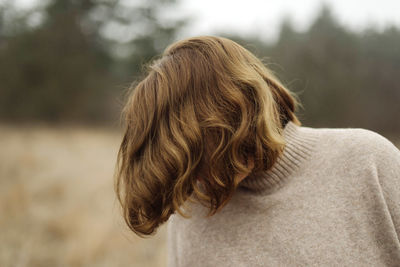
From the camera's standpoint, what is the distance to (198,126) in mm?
1060

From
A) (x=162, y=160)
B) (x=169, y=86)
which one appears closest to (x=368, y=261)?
(x=162, y=160)

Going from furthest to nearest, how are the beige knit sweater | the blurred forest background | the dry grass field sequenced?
1. the blurred forest background
2. the dry grass field
3. the beige knit sweater

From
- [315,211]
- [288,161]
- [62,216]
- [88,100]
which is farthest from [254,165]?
[88,100]

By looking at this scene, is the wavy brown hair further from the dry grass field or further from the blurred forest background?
the blurred forest background

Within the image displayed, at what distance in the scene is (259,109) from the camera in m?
1.05

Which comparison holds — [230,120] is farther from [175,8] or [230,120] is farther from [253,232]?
[175,8]

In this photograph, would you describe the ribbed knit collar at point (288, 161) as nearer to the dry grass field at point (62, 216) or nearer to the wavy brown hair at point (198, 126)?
the wavy brown hair at point (198, 126)

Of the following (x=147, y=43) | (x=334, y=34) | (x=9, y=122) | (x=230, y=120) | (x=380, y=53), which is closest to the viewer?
(x=230, y=120)

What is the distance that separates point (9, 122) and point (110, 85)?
394 cm

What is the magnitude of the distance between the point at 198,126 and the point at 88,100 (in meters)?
12.6

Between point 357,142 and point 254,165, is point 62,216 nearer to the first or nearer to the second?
point 254,165

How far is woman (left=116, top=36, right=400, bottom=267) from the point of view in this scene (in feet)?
3.22

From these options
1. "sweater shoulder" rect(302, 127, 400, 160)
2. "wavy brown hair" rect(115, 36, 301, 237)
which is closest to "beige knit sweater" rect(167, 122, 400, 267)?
A: "sweater shoulder" rect(302, 127, 400, 160)

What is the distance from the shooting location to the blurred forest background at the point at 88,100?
133 inches
